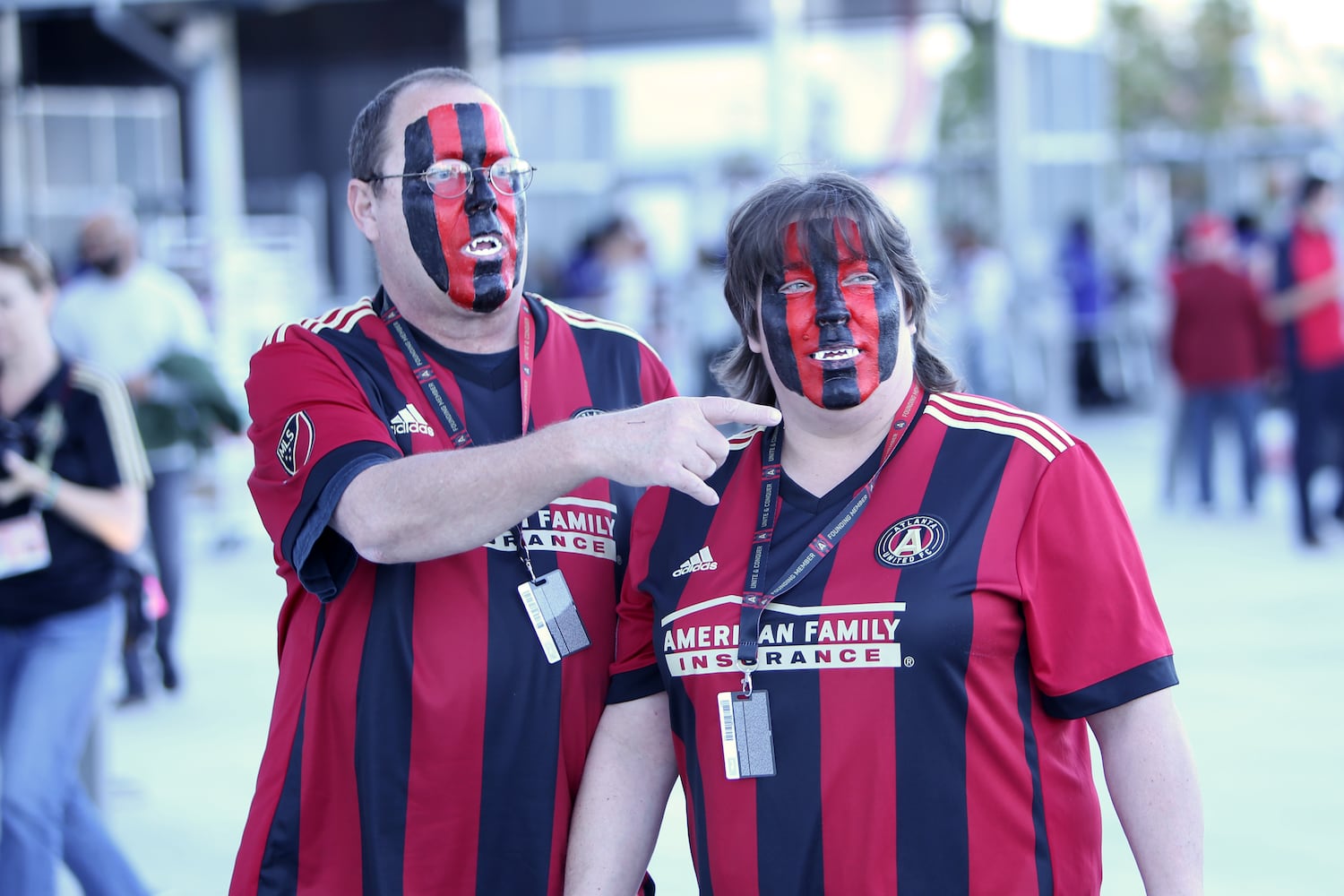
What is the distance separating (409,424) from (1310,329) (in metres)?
7.63

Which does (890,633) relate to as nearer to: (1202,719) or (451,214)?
(451,214)

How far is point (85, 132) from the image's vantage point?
63.9 feet

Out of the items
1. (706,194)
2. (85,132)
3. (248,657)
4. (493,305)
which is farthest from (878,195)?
(85,132)

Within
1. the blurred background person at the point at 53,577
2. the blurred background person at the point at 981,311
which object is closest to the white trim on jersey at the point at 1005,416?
the blurred background person at the point at 53,577

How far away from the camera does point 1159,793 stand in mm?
1958

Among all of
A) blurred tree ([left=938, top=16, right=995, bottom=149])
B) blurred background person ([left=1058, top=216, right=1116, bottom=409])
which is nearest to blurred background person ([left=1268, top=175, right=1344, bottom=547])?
blurred background person ([left=1058, top=216, right=1116, bottom=409])

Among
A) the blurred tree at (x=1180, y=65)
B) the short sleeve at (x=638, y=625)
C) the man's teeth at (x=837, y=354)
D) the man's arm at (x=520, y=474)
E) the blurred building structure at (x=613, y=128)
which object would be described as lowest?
the short sleeve at (x=638, y=625)

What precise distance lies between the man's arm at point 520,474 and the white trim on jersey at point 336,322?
406 millimetres

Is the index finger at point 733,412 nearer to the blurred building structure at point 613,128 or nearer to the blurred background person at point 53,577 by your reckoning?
the blurred background person at point 53,577

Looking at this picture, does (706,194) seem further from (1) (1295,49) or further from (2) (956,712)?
(1) (1295,49)

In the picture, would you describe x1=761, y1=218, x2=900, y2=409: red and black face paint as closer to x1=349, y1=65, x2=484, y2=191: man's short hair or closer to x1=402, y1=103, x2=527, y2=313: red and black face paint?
x1=402, y1=103, x2=527, y2=313: red and black face paint

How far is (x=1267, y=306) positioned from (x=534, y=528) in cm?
777

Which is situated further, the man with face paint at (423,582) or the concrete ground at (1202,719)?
the concrete ground at (1202,719)

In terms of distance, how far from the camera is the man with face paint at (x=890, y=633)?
194cm
